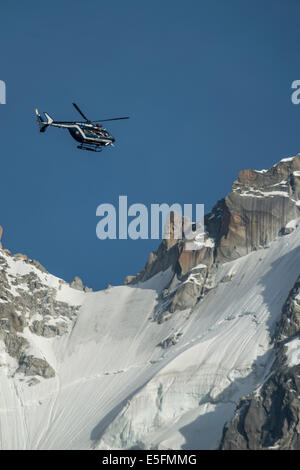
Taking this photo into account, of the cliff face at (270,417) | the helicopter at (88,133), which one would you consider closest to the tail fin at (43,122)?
the helicopter at (88,133)

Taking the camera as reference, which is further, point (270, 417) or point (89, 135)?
point (270, 417)

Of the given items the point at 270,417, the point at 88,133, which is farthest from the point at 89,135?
the point at 270,417

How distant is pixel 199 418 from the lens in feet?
641

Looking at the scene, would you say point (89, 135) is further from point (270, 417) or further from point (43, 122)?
point (270, 417)

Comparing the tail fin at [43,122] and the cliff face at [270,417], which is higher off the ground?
the tail fin at [43,122]

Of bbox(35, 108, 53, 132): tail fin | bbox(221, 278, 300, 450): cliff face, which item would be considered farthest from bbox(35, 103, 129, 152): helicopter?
bbox(221, 278, 300, 450): cliff face

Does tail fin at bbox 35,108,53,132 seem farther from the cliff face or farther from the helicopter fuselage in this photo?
the cliff face

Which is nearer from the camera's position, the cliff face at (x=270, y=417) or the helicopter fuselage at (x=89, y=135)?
the helicopter fuselage at (x=89, y=135)

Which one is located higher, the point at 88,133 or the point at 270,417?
the point at 88,133

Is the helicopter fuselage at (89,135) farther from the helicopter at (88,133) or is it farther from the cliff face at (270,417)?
the cliff face at (270,417)

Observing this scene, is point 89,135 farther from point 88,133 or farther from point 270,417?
point 270,417

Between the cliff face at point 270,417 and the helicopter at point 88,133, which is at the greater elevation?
the helicopter at point 88,133
